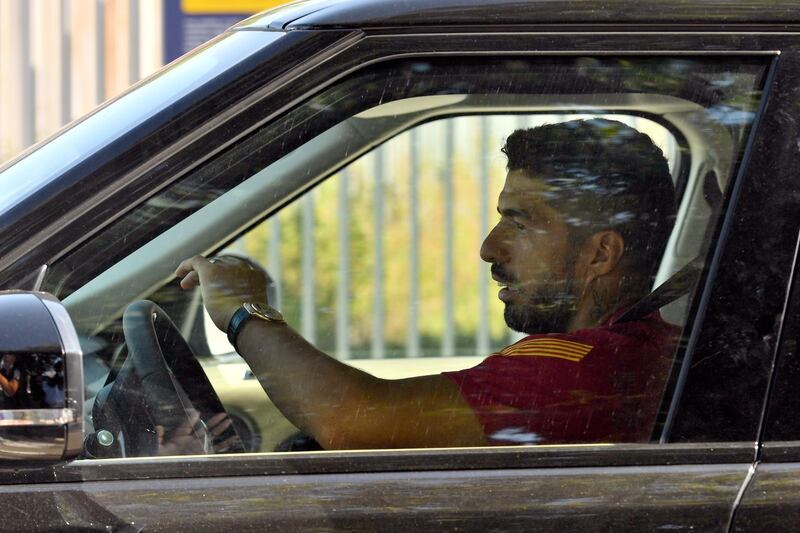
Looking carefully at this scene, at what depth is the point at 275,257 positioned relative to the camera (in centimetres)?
153

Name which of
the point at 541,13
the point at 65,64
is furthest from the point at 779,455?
the point at 65,64

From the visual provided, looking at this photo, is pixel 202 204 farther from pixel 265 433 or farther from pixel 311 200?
pixel 265 433

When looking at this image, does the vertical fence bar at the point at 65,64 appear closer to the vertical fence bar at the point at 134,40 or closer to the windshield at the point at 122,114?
the vertical fence bar at the point at 134,40

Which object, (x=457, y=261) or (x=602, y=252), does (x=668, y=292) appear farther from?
(x=457, y=261)

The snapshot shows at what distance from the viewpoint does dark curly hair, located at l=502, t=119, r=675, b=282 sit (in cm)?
146

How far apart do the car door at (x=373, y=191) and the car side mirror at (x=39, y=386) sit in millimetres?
120

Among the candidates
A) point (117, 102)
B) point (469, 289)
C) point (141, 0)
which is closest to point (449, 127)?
point (469, 289)

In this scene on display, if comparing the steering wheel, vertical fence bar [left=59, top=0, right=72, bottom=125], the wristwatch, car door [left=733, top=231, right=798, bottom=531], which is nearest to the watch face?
the wristwatch

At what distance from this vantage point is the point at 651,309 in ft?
4.80

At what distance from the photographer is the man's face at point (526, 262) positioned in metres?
1.47

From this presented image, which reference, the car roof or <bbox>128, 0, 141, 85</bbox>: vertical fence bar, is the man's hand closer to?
the car roof

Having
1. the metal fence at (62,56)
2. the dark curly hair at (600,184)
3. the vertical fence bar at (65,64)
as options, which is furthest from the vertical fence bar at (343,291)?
the vertical fence bar at (65,64)

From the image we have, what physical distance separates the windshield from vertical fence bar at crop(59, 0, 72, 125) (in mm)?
5209

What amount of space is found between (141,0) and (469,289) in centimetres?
536
